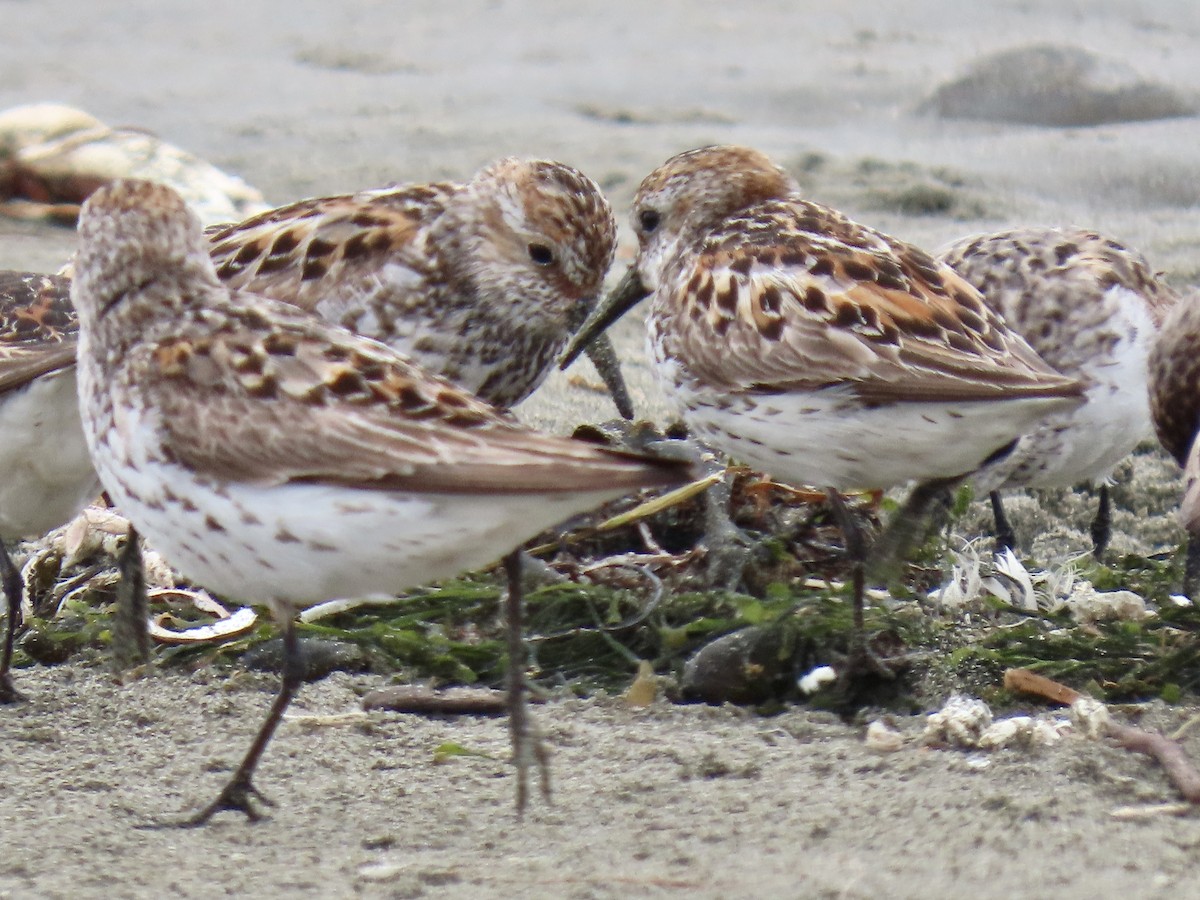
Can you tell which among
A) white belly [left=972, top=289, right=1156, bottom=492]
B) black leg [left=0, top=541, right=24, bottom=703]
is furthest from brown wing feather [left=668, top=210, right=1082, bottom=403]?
black leg [left=0, top=541, right=24, bottom=703]

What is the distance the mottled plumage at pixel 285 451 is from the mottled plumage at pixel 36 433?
742mm

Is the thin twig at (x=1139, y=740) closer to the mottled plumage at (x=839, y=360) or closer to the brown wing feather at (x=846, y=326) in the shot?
the mottled plumage at (x=839, y=360)

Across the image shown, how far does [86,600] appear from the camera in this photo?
5.57 metres

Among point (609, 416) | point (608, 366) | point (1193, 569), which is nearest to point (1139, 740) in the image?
point (1193, 569)

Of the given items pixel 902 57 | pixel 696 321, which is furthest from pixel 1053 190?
pixel 696 321

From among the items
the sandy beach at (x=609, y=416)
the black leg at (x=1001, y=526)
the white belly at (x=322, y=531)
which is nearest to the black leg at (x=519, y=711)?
the sandy beach at (x=609, y=416)

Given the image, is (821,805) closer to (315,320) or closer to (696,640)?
(696,640)

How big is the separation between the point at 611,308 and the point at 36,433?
207 cm

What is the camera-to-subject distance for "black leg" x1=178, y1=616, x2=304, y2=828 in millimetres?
3924

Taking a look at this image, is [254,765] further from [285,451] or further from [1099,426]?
[1099,426]

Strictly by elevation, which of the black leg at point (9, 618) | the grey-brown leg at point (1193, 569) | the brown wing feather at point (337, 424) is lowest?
the black leg at point (9, 618)

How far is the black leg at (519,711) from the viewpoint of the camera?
3867mm

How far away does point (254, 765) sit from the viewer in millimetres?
3977

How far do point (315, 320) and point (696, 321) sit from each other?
1.33m
